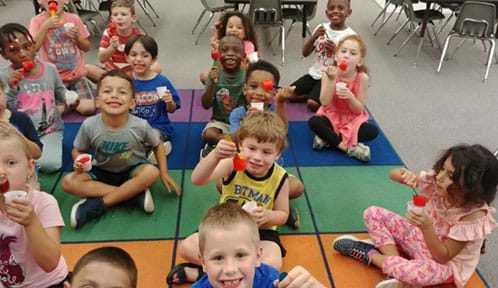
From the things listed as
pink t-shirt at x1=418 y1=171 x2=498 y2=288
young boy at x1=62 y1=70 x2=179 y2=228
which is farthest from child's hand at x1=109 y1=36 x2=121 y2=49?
pink t-shirt at x1=418 y1=171 x2=498 y2=288

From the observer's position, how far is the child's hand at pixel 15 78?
135 inches

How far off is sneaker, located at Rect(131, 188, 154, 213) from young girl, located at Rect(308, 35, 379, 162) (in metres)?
1.51

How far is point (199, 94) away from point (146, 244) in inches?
92.2

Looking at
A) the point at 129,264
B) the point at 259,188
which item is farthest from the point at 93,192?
the point at 129,264

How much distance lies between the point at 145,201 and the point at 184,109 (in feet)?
5.34

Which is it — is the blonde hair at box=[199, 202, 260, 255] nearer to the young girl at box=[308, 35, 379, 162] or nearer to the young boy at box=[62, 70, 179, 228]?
the young boy at box=[62, 70, 179, 228]

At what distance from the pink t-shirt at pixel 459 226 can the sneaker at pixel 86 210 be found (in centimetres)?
201

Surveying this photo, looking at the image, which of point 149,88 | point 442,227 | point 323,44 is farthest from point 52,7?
point 442,227

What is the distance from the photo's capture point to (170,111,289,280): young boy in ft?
7.91

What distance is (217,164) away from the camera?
248cm

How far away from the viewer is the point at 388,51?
21.3 ft

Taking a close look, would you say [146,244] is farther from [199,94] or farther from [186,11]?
[186,11]

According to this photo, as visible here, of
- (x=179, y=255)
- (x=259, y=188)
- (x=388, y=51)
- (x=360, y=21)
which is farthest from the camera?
(x=360, y=21)

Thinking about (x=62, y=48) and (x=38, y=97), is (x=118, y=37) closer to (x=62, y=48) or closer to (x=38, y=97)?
(x=62, y=48)
